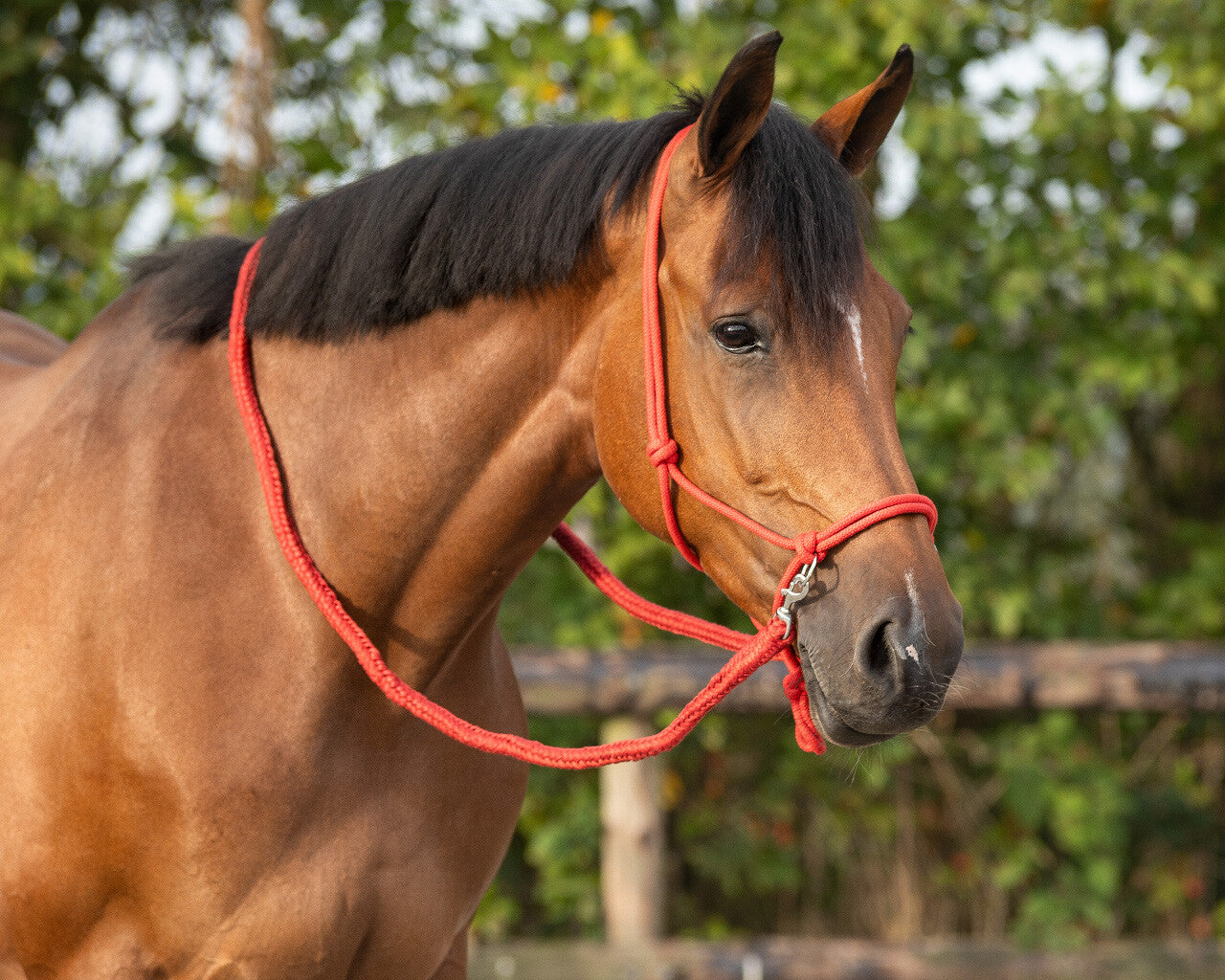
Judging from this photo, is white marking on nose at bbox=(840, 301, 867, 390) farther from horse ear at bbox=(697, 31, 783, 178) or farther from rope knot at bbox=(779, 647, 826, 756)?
rope knot at bbox=(779, 647, 826, 756)

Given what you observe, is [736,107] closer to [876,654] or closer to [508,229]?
[508,229]

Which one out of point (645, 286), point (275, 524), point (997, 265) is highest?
point (645, 286)

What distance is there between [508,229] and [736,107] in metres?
0.36

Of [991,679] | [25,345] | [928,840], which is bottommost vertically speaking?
[928,840]

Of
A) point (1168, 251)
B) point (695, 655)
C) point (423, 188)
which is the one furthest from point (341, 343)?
point (1168, 251)

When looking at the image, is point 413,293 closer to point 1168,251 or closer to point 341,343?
point 341,343

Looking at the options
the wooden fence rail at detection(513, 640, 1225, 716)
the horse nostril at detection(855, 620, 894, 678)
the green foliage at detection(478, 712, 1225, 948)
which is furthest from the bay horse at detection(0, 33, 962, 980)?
the green foliage at detection(478, 712, 1225, 948)

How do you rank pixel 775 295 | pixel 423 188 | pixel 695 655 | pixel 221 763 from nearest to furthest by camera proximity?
1. pixel 775 295
2. pixel 221 763
3. pixel 423 188
4. pixel 695 655

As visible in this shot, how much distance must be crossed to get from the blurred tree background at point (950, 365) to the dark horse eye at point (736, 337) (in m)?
2.74

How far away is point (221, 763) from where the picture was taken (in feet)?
5.32

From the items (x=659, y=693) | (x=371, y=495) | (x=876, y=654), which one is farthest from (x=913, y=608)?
(x=659, y=693)

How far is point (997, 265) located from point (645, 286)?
3173 mm

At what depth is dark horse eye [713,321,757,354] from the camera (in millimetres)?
1497

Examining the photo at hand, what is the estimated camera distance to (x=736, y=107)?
1.52 metres
